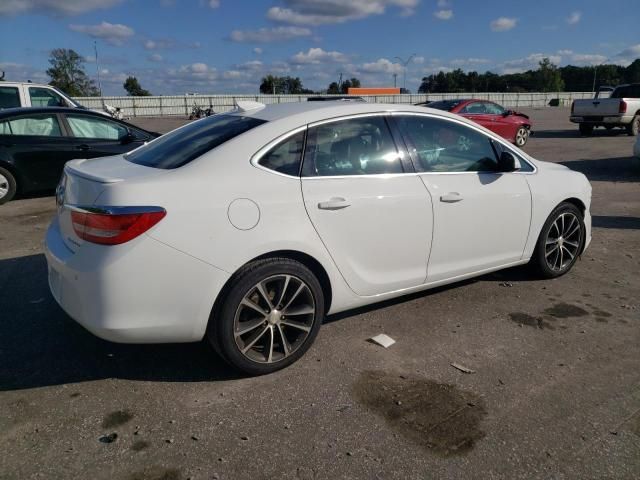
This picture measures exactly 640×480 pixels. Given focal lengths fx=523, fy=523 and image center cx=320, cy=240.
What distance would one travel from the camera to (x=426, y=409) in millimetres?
2916

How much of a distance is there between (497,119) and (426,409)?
615 inches

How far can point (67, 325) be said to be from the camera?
3914 mm

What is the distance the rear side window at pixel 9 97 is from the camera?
12.5 m

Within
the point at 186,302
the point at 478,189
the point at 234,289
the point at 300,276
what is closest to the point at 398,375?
the point at 300,276

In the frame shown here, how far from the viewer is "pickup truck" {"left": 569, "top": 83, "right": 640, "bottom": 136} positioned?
58.5 ft

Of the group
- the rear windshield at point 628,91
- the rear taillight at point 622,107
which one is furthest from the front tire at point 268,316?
the rear windshield at point 628,91

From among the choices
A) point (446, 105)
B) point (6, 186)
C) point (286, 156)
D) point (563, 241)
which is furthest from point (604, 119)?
point (286, 156)

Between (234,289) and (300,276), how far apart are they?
1.46 feet

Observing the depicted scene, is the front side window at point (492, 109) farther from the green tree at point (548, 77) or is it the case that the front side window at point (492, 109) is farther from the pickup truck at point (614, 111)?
the green tree at point (548, 77)

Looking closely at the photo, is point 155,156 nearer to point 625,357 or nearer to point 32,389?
point 32,389

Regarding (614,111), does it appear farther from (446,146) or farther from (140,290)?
(140,290)

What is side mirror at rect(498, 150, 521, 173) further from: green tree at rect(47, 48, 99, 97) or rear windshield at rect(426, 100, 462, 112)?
green tree at rect(47, 48, 99, 97)

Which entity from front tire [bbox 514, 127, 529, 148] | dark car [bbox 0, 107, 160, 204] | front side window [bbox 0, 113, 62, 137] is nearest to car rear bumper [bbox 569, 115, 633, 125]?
front tire [bbox 514, 127, 529, 148]

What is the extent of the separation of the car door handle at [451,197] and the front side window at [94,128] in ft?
22.6
